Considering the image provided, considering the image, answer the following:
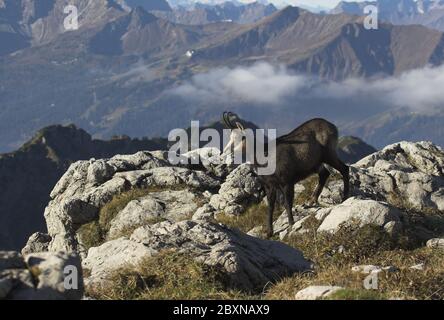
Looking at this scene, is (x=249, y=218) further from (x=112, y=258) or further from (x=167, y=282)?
(x=167, y=282)

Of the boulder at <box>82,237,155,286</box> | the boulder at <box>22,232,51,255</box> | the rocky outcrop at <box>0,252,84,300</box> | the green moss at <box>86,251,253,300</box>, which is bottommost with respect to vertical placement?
the boulder at <box>22,232,51,255</box>

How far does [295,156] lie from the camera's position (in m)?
21.0

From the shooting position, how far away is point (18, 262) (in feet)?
29.8

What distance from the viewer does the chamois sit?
20.7m

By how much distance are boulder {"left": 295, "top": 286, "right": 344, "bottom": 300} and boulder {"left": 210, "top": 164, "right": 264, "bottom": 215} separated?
14885 mm

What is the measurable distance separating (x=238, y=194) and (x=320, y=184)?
3611mm

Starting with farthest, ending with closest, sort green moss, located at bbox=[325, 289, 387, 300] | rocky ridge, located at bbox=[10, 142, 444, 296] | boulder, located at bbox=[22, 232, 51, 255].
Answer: boulder, located at bbox=[22, 232, 51, 255]
rocky ridge, located at bbox=[10, 142, 444, 296]
green moss, located at bbox=[325, 289, 387, 300]

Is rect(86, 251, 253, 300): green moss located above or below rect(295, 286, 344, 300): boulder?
below

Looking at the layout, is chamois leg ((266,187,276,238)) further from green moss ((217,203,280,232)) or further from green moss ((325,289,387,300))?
green moss ((325,289,387,300))

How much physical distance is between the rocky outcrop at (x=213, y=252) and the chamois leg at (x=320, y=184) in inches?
370

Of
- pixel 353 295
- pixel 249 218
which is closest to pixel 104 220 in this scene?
pixel 249 218

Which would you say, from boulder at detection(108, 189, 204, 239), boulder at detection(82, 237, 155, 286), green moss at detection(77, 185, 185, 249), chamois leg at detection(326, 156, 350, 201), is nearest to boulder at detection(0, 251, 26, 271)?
boulder at detection(82, 237, 155, 286)

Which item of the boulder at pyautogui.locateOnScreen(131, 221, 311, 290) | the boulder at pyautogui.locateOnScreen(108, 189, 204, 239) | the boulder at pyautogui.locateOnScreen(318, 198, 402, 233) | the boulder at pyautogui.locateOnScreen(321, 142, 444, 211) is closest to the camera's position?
the boulder at pyautogui.locateOnScreen(131, 221, 311, 290)
